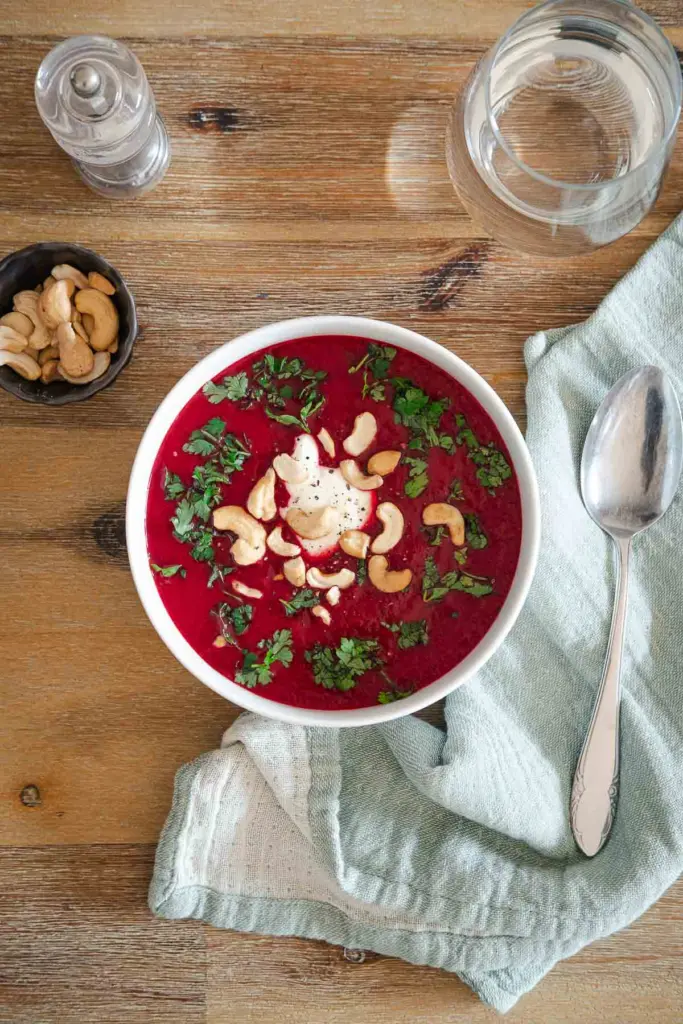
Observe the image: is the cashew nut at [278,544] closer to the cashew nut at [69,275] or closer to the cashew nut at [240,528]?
the cashew nut at [240,528]

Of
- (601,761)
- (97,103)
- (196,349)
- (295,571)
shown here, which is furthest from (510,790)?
(97,103)

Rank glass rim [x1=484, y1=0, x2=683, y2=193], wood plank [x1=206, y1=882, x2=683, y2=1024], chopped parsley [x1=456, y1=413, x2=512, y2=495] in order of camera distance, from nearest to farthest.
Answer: glass rim [x1=484, y1=0, x2=683, y2=193] < chopped parsley [x1=456, y1=413, x2=512, y2=495] < wood plank [x1=206, y1=882, x2=683, y2=1024]

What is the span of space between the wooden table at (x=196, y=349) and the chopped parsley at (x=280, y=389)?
0.35 ft

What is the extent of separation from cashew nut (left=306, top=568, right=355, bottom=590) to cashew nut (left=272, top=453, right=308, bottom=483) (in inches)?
4.1

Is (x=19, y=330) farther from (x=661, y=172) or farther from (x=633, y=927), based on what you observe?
(x=633, y=927)

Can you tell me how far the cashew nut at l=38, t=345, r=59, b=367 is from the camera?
1048mm

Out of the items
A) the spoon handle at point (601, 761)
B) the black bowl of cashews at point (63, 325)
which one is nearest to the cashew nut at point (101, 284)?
the black bowl of cashews at point (63, 325)

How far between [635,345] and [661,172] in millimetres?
206

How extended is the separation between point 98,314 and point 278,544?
0.32m

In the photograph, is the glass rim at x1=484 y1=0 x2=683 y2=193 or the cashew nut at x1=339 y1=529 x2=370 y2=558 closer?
the glass rim at x1=484 y1=0 x2=683 y2=193

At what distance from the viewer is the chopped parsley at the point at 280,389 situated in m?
1.00

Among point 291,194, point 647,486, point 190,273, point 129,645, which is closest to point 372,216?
point 291,194

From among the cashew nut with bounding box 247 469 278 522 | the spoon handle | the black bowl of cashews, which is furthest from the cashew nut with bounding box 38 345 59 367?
the spoon handle

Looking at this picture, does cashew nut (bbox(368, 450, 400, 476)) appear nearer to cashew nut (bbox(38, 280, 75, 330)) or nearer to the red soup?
the red soup
